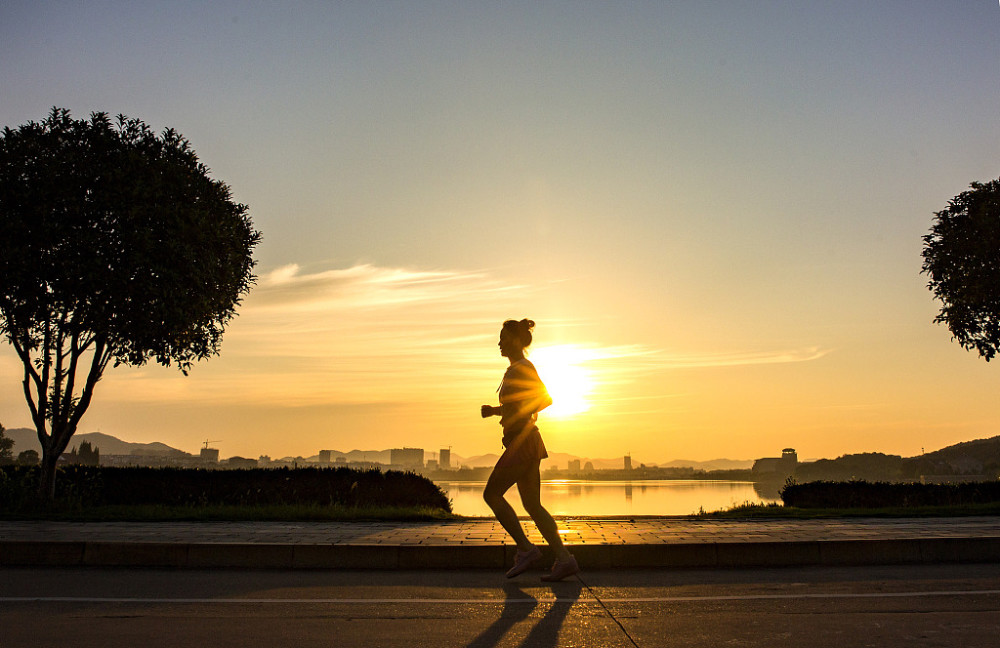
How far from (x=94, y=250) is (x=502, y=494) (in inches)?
483

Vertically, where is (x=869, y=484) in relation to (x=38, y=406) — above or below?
below

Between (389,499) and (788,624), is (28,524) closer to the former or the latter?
(389,499)

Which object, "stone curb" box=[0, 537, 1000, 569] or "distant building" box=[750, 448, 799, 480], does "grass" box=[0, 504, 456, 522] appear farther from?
"distant building" box=[750, 448, 799, 480]

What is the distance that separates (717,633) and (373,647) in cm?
230

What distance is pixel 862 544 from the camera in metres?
8.78

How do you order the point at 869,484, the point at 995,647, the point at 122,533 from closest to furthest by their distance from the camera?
the point at 995,647 → the point at 122,533 → the point at 869,484

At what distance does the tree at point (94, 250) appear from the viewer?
628 inches

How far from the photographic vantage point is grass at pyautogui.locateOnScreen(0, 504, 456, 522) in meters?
13.0

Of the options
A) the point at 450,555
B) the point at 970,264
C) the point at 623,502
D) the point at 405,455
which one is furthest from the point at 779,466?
the point at 405,455

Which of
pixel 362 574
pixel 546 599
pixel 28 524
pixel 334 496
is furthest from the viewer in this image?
pixel 334 496

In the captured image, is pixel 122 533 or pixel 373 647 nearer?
pixel 373 647

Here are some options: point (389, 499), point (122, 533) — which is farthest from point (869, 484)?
point (122, 533)

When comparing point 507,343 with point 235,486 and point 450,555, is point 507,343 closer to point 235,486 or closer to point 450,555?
point 450,555

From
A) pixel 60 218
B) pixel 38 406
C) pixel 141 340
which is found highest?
pixel 60 218
